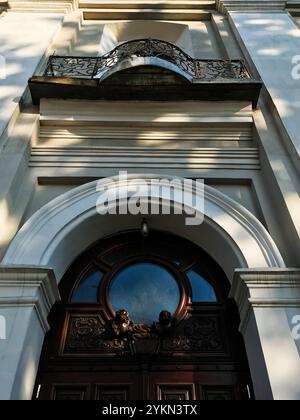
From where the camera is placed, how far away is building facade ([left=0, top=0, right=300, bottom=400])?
12.4 ft

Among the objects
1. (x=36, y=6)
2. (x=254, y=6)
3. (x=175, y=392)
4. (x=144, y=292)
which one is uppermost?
(x=254, y=6)

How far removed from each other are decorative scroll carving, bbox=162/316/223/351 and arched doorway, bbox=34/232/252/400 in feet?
0.04

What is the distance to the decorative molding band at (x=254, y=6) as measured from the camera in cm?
821

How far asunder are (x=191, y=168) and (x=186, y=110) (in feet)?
3.85

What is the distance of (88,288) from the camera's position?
4641mm

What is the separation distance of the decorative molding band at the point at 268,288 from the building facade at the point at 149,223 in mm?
14

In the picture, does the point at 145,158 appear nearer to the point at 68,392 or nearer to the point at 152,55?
the point at 152,55

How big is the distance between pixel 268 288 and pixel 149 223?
5.88 feet

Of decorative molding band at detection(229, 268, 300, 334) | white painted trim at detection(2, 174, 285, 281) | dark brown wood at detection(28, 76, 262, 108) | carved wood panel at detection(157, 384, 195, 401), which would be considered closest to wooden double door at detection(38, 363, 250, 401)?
carved wood panel at detection(157, 384, 195, 401)

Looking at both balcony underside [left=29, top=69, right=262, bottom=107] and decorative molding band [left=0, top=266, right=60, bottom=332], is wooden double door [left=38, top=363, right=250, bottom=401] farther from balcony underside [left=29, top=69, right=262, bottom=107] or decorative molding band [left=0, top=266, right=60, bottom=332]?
balcony underside [left=29, top=69, right=262, bottom=107]

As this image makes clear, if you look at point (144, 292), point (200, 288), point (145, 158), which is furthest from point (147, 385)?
point (145, 158)

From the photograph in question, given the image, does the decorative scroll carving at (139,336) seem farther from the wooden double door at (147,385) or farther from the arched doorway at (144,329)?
the wooden double door at (147,385)

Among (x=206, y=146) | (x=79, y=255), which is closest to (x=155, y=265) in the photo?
(x=79, y=255)
